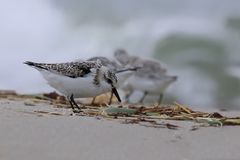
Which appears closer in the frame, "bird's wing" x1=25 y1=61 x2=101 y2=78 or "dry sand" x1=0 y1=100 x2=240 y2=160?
"dry sand" x1=0 y1=100 x2=240 y2=160

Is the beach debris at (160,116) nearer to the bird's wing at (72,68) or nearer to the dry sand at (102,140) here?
the dry sand at (102,140)

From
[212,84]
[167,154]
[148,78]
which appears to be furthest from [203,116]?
[212,84]

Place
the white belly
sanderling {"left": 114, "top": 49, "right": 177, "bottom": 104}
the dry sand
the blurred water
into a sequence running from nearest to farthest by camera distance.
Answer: the dry sand, the white belly, sanderling {"left": 114, "top": 49, "right": 177, "bottom": 104}, the blurred water

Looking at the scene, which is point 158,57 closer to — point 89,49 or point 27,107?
point 89,49

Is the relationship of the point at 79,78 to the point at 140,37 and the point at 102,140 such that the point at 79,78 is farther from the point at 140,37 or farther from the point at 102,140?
the point at 140,37

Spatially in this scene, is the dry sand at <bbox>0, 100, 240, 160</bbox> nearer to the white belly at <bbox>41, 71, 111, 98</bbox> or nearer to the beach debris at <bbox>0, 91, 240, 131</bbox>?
the beach debris at <bbox>0, 91, 240, 131</bbox>

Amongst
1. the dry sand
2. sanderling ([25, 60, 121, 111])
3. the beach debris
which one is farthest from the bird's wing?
the dry sand

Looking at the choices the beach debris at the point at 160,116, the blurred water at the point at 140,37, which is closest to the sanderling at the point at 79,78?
the beach debris at the point at 160,116

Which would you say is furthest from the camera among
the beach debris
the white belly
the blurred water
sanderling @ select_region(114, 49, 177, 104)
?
the blurred water
